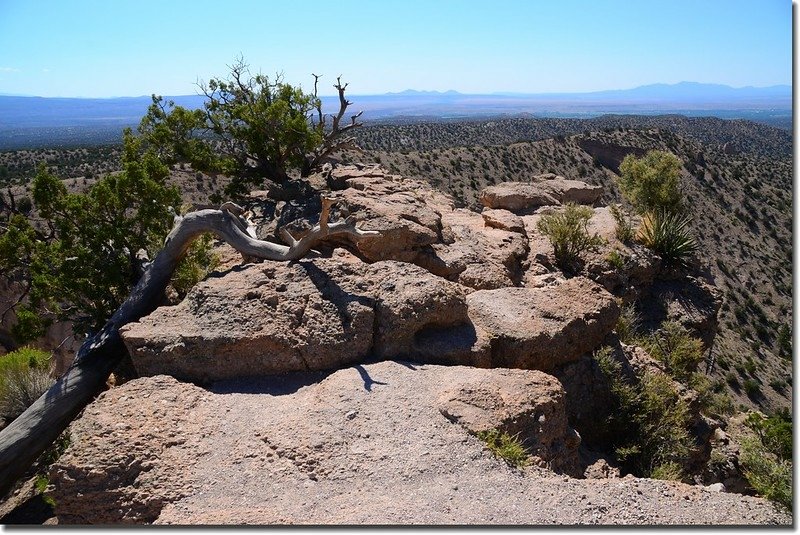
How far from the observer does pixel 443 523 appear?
4.86 meters

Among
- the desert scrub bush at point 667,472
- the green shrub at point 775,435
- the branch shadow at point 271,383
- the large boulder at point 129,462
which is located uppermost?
the branch shadow at point 271,383

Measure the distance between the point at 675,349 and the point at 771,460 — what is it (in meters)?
3.64

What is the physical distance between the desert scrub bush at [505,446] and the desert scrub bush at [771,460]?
2.40 m

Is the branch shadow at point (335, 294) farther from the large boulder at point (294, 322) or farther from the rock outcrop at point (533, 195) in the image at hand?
the rock outcrop at point (533, 195)

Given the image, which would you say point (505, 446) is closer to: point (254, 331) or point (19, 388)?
point (254, 331)

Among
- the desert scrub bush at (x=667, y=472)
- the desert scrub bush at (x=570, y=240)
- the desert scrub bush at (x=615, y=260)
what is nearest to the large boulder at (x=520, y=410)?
the desert scrub bush at (x=667, y=472)

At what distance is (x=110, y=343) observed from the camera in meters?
8.38

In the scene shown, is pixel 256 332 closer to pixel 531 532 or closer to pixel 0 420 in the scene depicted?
pixel 531 532

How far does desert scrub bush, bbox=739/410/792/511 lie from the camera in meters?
5.89

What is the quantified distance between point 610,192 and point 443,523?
4826 cm

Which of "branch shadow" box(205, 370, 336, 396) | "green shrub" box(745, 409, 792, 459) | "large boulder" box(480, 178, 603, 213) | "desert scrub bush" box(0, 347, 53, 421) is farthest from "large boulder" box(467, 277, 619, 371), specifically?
"large boulder" box(480, 178, 603, 213)

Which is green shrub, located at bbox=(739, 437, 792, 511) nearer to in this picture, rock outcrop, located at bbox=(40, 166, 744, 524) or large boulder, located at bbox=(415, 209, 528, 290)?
rock outcrop, located at bbox=(40, 166, 744, 524)

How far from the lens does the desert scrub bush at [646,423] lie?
7738 millimetres

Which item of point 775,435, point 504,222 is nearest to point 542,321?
point 775,435
